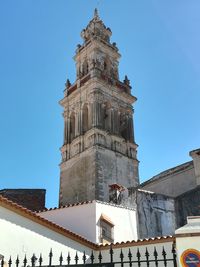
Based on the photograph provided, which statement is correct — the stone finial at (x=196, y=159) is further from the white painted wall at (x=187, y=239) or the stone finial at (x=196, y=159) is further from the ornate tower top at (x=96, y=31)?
the ornate tower top at (x=96, y=31)

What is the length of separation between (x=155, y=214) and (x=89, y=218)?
25.0 ft

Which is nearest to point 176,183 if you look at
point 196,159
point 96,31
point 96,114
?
point 196,159

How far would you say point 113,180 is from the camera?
31.3m

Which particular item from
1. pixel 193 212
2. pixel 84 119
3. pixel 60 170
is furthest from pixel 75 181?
pixel 193 212

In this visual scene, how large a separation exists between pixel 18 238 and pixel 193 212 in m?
12.1

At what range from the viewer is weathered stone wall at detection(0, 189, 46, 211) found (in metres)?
23.8

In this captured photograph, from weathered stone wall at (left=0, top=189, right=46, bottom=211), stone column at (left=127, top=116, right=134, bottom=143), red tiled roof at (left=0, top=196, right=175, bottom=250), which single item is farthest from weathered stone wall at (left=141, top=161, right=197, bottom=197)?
red tiled roof at (left=0, top=196, right=175, bottom=250)

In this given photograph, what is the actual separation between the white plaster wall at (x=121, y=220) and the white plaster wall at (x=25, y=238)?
3.89m

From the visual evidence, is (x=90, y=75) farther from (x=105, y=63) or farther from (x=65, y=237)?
(x=65, y=237)

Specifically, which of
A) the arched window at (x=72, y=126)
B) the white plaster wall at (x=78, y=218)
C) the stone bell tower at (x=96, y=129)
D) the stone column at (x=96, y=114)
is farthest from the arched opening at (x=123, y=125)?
the white plaster wall at (x=78, y=218)

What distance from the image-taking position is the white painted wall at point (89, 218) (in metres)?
16.9

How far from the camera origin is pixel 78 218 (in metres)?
17.3

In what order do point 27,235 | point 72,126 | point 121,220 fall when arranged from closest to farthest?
point 27,235 < point 121,220 < point 72,126

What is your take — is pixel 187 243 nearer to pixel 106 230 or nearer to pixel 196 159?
pixel 106 230
